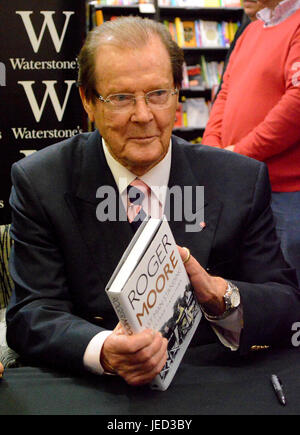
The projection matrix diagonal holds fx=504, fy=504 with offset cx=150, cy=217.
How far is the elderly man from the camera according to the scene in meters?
1.12

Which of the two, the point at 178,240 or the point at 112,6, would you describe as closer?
the point at 178,240

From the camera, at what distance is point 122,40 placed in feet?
3.85

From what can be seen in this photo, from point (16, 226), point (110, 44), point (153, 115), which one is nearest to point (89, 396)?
point (16, 226)

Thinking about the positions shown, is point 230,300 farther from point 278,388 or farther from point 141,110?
point 141,110

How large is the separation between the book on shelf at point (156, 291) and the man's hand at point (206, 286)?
0.04 meters

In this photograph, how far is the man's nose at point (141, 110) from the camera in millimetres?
1182

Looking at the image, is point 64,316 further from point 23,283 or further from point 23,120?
point 23,120

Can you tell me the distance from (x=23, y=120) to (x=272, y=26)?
1.14 metres

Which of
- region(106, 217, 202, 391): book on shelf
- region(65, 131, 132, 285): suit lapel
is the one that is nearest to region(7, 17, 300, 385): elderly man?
region(65, 131, 132, 285): suit lapel

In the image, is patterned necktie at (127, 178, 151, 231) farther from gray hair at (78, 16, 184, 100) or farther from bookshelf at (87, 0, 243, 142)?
bookshelf at (87, 0, 243, 142)

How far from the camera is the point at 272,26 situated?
6.64 feet

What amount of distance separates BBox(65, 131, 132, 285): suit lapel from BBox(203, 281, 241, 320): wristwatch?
26cm

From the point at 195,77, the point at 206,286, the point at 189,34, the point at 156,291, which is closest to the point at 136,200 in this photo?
the point at 206,286
